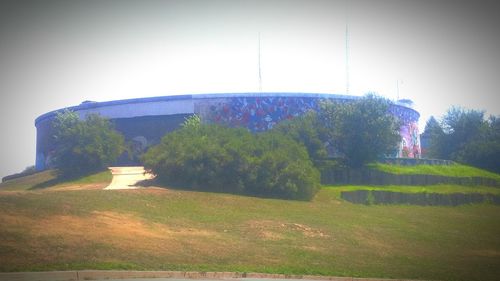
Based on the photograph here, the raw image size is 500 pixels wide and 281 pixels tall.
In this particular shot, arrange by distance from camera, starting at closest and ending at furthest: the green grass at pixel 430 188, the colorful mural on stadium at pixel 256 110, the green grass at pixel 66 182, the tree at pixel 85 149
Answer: the green grass at pixel 66 182 < the green grass at pixel 430 188 < the tree at pixel 85 149 < the colorful mural on stadium at pixel 256 110

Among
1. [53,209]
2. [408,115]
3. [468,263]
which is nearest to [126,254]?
[53,209]

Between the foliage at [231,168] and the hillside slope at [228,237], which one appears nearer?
the hillside slope at [228,237]

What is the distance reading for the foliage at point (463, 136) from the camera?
Answer: 51078 millimetres

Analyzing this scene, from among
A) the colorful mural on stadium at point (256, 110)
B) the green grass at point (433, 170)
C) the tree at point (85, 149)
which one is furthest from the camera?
the colorful mural on stadium at point (256, 110)

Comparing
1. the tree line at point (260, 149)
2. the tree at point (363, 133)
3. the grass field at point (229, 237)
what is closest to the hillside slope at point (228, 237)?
the grass field at point (229, 237)

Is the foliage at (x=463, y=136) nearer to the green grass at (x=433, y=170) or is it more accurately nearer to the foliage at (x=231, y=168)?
the green grass at (x=433, y=170)

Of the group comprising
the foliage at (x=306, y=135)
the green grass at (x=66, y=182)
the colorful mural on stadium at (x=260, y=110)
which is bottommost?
the green grass at (x=66, y=182)

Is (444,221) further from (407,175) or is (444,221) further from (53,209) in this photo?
(53,209)

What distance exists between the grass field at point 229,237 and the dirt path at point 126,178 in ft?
16.4

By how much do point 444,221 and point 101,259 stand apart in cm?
2056

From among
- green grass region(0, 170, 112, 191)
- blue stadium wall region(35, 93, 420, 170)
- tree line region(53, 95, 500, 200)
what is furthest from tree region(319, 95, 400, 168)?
green grass region(0, 170, 112, 191)

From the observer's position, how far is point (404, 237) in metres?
20.0

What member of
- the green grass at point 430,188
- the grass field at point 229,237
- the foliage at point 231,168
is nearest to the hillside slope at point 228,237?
Answer: the grass field at point 229,237

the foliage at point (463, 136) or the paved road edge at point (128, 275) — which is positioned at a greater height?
the foliage at point (463, 136)
